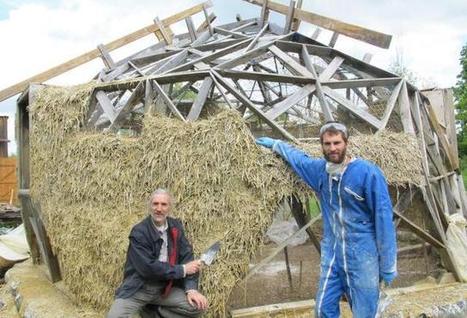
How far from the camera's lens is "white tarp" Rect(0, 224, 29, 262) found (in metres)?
8.73

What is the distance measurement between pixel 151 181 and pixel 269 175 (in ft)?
4.01

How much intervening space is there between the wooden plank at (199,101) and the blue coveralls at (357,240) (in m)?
1.93

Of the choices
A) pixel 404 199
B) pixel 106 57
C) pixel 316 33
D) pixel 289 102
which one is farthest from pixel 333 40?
pixel 106 57

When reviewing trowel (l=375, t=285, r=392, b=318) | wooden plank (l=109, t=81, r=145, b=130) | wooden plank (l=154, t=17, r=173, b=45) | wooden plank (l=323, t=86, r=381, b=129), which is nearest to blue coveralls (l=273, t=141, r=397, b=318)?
trowel (l=375, t=285, r=392, b=318)

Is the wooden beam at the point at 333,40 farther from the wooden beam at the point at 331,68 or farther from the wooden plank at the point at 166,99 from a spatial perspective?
the wooden plank at the point at 166,99

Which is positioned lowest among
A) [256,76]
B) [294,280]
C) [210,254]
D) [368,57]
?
[294,280]

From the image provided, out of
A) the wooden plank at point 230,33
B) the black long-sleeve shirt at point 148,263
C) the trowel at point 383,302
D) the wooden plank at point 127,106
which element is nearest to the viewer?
the black long-sleeve shirt at point 148,263

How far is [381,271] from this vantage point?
12.5 ft

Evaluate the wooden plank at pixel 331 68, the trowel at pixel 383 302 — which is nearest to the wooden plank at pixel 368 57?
the wooden plank at pixel 331 68

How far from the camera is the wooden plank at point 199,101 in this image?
5.43m

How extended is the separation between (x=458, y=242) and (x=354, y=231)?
3.35 metres

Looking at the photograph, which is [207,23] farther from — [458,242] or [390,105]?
[458,242]

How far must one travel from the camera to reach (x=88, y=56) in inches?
339

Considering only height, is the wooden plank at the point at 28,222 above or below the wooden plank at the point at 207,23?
below
